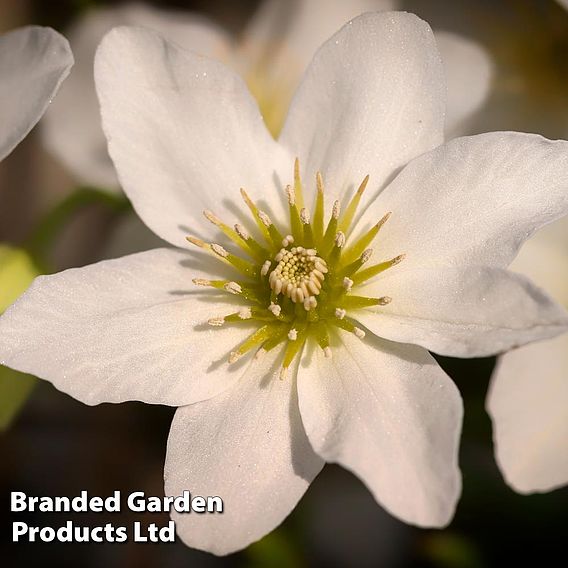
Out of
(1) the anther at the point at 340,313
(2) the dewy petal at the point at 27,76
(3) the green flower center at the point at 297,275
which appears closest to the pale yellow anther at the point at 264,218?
(3) the green flower center at the point at 297,275

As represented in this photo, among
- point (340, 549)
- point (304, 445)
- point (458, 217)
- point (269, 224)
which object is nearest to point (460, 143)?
point (458, 217)

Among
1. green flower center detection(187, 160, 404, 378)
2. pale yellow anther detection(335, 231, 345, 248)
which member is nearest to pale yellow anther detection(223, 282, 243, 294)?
green flower center detection(187, 160, 404, 378)

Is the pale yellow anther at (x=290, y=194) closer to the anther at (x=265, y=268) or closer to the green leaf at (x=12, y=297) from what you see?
the anther at (x=265, y=268)

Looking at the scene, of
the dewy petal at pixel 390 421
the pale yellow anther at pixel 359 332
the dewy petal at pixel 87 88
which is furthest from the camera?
the dewy petal at pixel 87 88

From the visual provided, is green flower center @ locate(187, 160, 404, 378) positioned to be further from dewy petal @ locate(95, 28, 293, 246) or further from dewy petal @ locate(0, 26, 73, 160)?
dewy petal @ locate(0, 26, 73, 160)

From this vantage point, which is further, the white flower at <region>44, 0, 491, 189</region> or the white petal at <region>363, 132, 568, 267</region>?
the white flower at <region>44, 0, 491, 189</region>

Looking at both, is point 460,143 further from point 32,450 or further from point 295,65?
point 32,450
